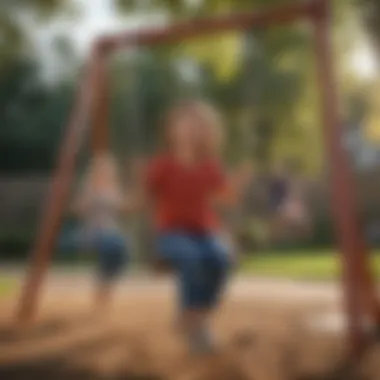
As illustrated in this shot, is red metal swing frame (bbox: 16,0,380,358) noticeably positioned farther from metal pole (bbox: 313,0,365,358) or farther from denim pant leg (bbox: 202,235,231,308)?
denim pant leg (bbox: 202,235,231,308)

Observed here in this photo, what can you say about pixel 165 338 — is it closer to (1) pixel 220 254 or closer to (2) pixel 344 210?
(1) pixel 220 254

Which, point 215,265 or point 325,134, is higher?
point 325,134

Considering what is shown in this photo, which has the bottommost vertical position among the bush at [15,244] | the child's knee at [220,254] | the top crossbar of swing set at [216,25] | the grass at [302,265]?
the grass at [302,265]

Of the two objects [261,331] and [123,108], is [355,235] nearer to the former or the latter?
[261,331]

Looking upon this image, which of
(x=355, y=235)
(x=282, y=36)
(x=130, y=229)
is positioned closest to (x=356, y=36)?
(x=282, y=36)

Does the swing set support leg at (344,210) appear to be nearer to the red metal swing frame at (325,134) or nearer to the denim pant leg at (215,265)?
the red metal swing frame at (325,134)

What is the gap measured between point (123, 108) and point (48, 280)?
20 cm

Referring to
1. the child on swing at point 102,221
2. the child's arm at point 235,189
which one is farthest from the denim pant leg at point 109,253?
the child's arm at point 235,189

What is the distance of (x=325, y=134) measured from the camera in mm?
818

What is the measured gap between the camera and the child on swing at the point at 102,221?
85cm

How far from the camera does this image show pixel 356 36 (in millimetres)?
820

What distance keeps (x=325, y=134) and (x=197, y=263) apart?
19 cm

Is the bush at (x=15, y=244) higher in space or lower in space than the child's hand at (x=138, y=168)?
lower

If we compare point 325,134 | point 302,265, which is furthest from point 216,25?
point 302,265
